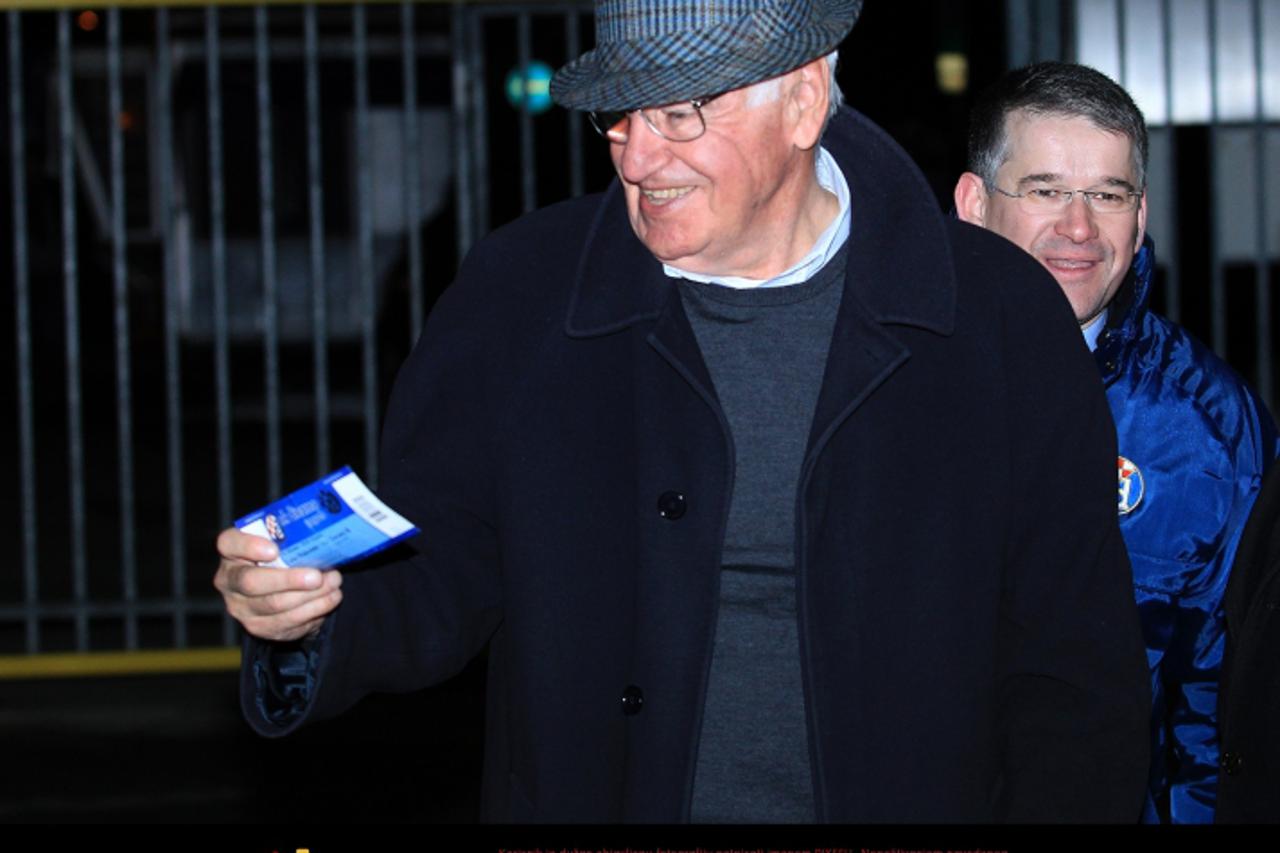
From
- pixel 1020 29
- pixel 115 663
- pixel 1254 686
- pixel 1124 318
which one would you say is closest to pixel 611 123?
pixel 1124 318

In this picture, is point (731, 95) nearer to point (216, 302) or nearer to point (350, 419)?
point (216, 302)

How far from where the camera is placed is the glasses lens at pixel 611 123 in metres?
2.43

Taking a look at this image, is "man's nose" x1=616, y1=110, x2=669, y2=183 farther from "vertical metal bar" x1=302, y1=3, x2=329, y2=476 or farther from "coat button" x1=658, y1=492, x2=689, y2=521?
"vertical metal bar" x1=302, y1=3, x2=329, y2=476

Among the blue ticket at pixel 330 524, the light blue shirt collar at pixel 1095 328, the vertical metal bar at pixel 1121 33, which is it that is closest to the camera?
the blue ticket at pixel 330 524

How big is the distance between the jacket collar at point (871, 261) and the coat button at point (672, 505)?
0.71 feet

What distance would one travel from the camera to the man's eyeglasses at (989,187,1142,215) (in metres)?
3.00

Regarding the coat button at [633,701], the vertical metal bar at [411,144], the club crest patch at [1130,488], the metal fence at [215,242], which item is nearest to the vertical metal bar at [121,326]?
the metal fence at [215,242]

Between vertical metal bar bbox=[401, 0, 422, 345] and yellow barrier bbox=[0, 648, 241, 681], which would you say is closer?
vertical metal bar bbox=[401, 0, 422, 345]

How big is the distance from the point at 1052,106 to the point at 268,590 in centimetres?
146

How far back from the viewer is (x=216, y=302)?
694 cm

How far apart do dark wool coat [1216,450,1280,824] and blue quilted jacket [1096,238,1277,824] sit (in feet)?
0.65

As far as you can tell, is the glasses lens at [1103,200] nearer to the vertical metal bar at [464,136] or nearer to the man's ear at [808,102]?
the man's ear at [808,102]

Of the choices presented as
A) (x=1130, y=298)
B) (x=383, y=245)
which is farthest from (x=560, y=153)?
(x=1130, y=298)

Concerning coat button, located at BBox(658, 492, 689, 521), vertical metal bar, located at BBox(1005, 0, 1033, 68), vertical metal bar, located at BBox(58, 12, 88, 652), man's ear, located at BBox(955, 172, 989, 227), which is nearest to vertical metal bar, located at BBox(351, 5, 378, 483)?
vertical metal bar, located at BBox(58, 12, 88, 652)
